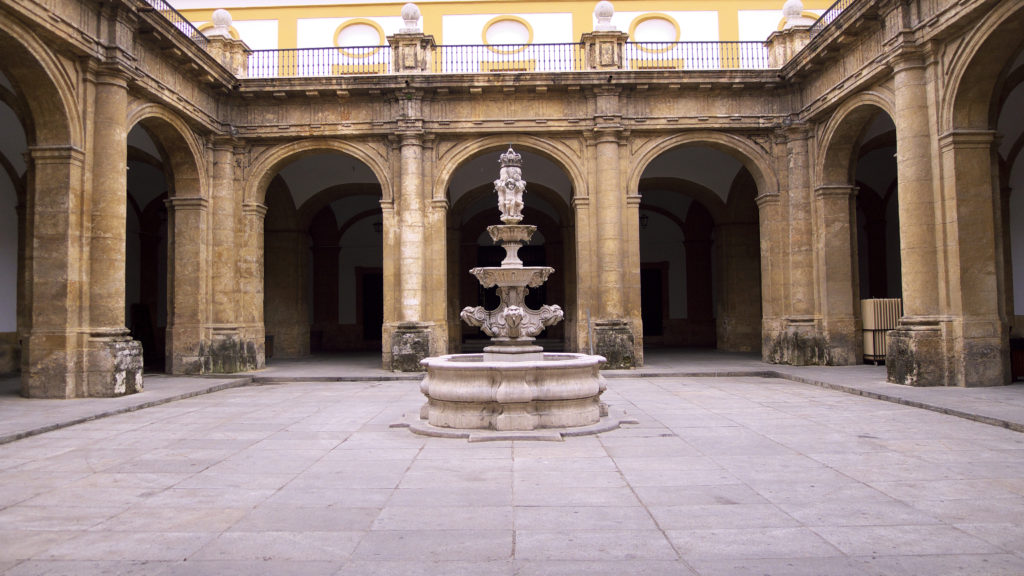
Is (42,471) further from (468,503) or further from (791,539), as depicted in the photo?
(791,539)

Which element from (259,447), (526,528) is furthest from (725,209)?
(526,528)

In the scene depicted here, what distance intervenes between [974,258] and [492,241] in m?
15.1

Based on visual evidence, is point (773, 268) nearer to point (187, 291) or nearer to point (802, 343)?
point (802, 343)

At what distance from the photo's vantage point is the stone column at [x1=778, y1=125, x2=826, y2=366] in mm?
14492

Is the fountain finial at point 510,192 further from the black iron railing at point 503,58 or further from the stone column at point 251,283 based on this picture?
the black iron railing at point 503,58

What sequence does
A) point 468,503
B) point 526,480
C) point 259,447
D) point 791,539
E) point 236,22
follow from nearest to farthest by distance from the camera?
point 791,539
point 468,503
point 526,480
point 259,447
point 236,22

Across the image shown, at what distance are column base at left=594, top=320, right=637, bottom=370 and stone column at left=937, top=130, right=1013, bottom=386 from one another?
18.9 feet

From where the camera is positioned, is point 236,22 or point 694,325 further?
point 694,325

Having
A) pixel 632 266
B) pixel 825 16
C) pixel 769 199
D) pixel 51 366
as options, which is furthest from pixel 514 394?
pixel 825 16

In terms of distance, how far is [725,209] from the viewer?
19203mm

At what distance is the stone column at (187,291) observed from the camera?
46.1ft

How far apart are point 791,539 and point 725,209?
16459 millimetres

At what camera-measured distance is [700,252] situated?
2212cm

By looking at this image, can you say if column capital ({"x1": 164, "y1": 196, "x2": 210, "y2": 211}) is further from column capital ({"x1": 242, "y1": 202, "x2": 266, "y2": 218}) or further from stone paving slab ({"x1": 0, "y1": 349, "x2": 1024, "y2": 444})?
stone paving slab ({"x1": 0, "y1": 349, "x2": 1024, "y2": 444})
